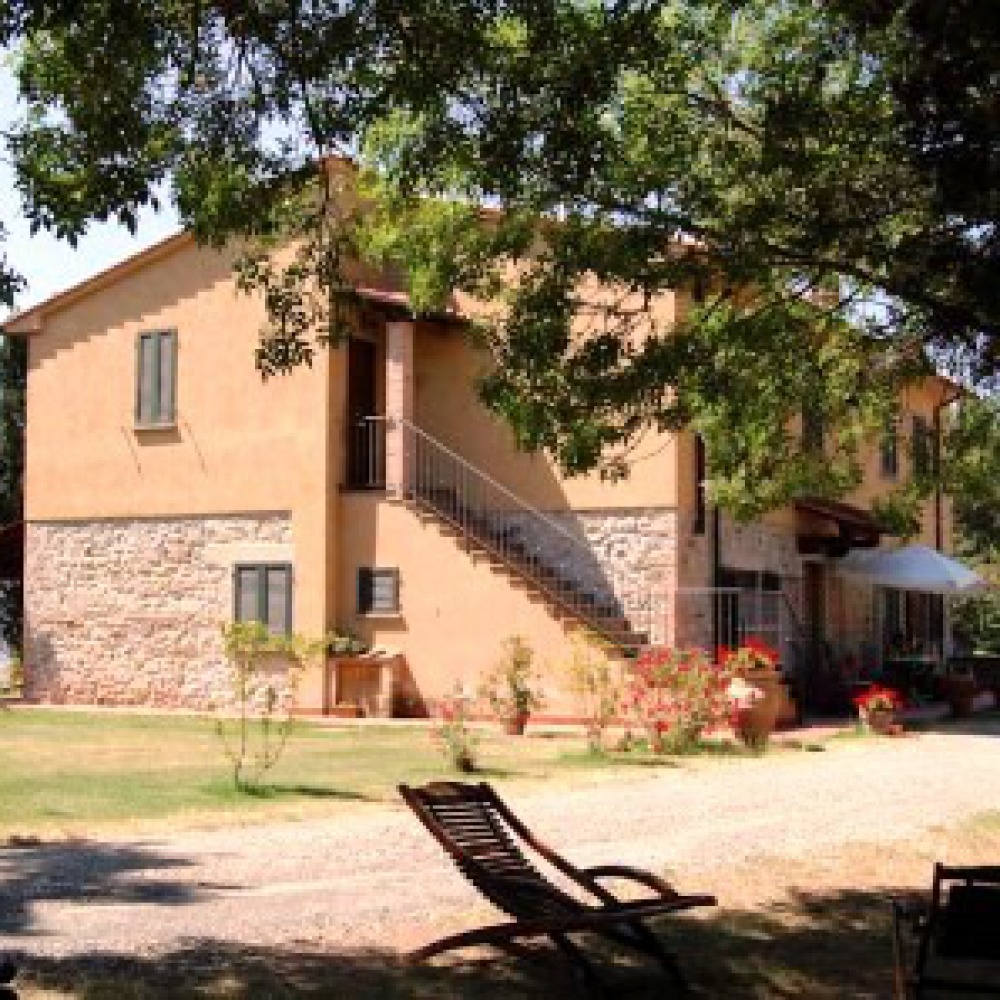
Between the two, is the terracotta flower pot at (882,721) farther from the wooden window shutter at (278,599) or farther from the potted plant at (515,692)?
the wooden window shutter at (278,599)

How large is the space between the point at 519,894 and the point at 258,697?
16.0 m

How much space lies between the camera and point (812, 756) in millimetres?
16391

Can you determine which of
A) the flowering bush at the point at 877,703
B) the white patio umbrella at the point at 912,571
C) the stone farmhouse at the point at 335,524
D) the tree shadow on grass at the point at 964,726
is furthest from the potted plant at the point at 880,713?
the white patio umbrella at the point at 912,571

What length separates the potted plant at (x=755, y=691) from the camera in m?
16.7

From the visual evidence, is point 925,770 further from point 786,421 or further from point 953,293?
point 953,293

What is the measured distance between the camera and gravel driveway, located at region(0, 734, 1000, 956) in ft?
24.2

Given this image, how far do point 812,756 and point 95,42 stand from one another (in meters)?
11.9

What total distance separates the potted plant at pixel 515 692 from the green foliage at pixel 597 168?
8673 mm

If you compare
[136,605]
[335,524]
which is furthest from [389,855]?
[136,605]

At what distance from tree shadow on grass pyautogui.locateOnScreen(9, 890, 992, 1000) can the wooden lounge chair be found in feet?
0.49

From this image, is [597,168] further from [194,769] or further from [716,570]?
[716,570]

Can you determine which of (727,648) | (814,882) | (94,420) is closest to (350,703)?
(727,648)

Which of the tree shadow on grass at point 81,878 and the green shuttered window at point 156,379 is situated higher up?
the green shuttered window at point 156,379

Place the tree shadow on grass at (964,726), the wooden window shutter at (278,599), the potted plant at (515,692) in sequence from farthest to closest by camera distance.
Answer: the wooden window shutter at (278,599) < the tree shadow on grass at (964,726) < the potted plant at (515,692)
